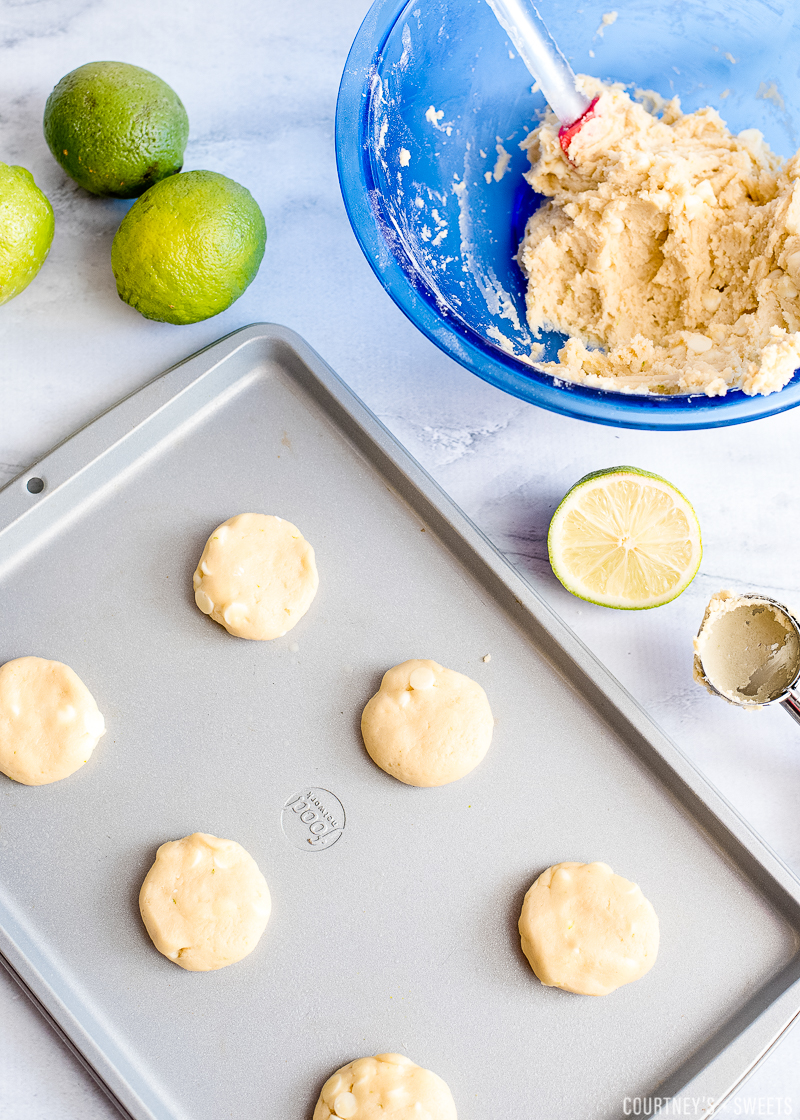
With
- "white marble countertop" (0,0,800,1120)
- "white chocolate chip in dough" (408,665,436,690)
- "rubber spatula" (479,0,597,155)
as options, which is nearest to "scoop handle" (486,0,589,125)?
"rubber spatula" (479,0,597,155)

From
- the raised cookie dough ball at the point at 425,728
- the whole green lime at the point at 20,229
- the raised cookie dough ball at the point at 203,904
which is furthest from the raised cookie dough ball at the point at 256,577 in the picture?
the whole green lime at the point at 20,229

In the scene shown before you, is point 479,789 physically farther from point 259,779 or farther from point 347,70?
point 347,70

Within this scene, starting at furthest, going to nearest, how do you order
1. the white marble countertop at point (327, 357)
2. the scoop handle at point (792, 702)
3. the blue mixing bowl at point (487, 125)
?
the white marble countertop at point (327, 357) → the scoop handle at point (792, 702) → the blue mixing bowl at point (487, 125)

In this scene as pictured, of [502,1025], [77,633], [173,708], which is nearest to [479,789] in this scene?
[502,1025]

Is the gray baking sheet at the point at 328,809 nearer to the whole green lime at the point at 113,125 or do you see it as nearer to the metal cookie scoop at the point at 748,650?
the metal cookie scoop at the point at 748,650

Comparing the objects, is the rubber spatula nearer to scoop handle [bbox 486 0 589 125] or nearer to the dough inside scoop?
scoop handle [bbox 486 0 589 125]

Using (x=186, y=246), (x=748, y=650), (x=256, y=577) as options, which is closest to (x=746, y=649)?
(x=748, y=650)
